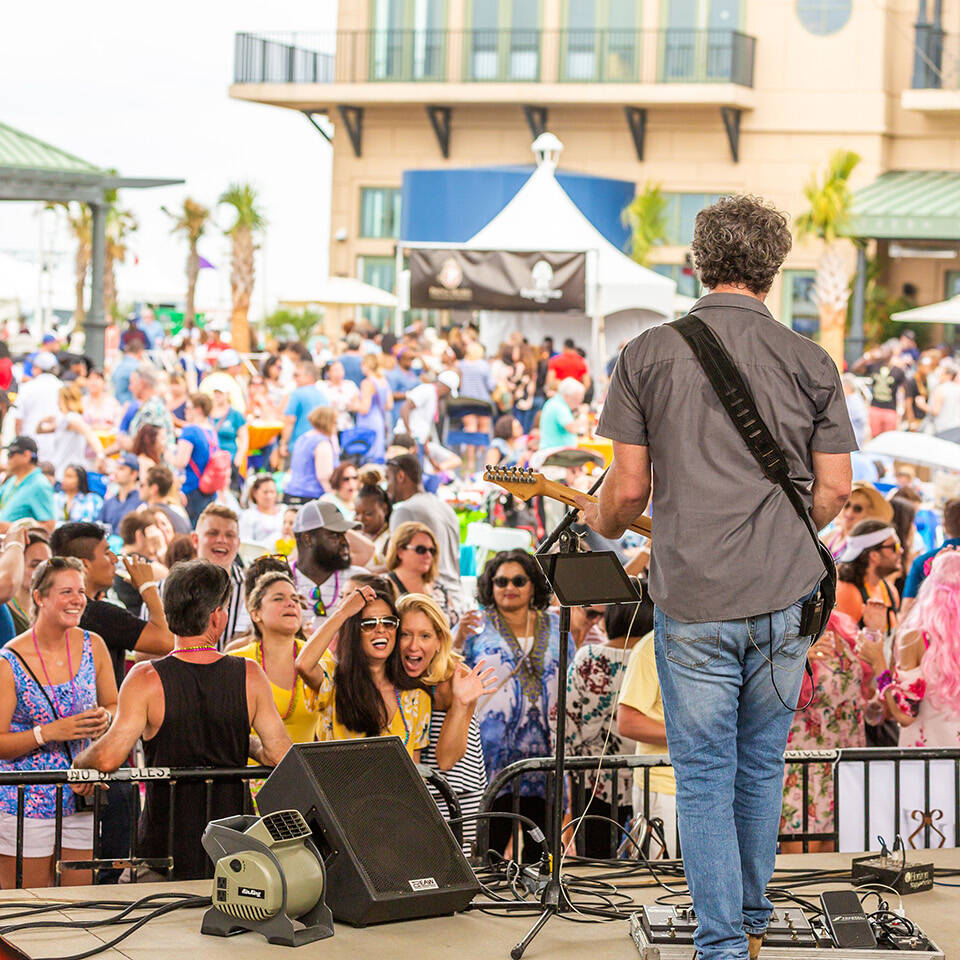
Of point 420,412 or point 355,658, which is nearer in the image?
point 355,658

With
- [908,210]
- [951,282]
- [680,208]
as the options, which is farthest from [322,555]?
[680,208]

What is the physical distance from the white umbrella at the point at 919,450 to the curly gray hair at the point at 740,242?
665 centimetres

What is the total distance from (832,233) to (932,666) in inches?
1038

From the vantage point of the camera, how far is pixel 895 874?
16.6 feet

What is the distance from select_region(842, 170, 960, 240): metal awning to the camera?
31062 millimetres

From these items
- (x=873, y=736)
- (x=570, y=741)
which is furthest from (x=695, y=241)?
(x=873, y=736)

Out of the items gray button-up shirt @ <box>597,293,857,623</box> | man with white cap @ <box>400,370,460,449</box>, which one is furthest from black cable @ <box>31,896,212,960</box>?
man with white cap @ <box>400,370,460,449</box>

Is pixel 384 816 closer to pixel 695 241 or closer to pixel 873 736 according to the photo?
pixel 695 241

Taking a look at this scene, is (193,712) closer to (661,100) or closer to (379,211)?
(661,100)

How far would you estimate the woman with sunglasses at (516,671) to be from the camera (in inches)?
254

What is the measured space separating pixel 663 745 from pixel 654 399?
7.67 ft

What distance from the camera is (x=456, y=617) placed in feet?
25.8

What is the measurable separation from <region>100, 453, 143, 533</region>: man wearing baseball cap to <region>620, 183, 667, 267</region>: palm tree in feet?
80.0

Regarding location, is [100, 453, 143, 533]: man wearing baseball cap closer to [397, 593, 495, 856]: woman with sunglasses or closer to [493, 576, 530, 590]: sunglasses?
[493, 576, 530, 590]: sunglasses
